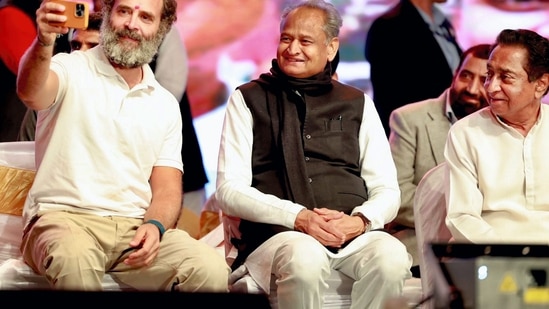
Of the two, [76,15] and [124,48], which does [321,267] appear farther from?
[76,15]

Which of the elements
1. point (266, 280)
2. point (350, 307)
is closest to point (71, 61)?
point (266, 280)

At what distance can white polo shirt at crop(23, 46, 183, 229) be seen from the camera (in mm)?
4273

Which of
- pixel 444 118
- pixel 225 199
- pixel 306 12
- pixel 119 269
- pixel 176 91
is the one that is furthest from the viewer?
pixel 176 91

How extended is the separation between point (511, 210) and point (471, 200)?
0.20 metres

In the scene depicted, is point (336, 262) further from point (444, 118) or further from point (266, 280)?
point (444, 118)

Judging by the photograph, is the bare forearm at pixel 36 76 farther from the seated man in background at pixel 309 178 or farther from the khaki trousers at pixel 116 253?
the seated man in background at pixel 309 178

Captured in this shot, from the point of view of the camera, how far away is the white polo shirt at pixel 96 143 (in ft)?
14.0

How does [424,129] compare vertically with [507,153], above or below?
below

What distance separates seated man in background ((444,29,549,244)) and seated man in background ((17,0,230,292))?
116 cm

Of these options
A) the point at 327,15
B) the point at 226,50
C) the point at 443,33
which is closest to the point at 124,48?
the point at 327,15

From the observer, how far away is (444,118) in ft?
18.8

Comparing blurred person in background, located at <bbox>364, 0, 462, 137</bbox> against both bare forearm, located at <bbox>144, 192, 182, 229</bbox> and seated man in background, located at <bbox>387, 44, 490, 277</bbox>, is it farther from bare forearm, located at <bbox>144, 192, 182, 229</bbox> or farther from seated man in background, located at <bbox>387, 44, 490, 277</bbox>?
bare forearm, located at <bbox>144, 192, 182, 229</bbox>

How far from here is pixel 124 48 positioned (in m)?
4.46

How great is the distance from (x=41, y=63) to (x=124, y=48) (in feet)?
1.70
